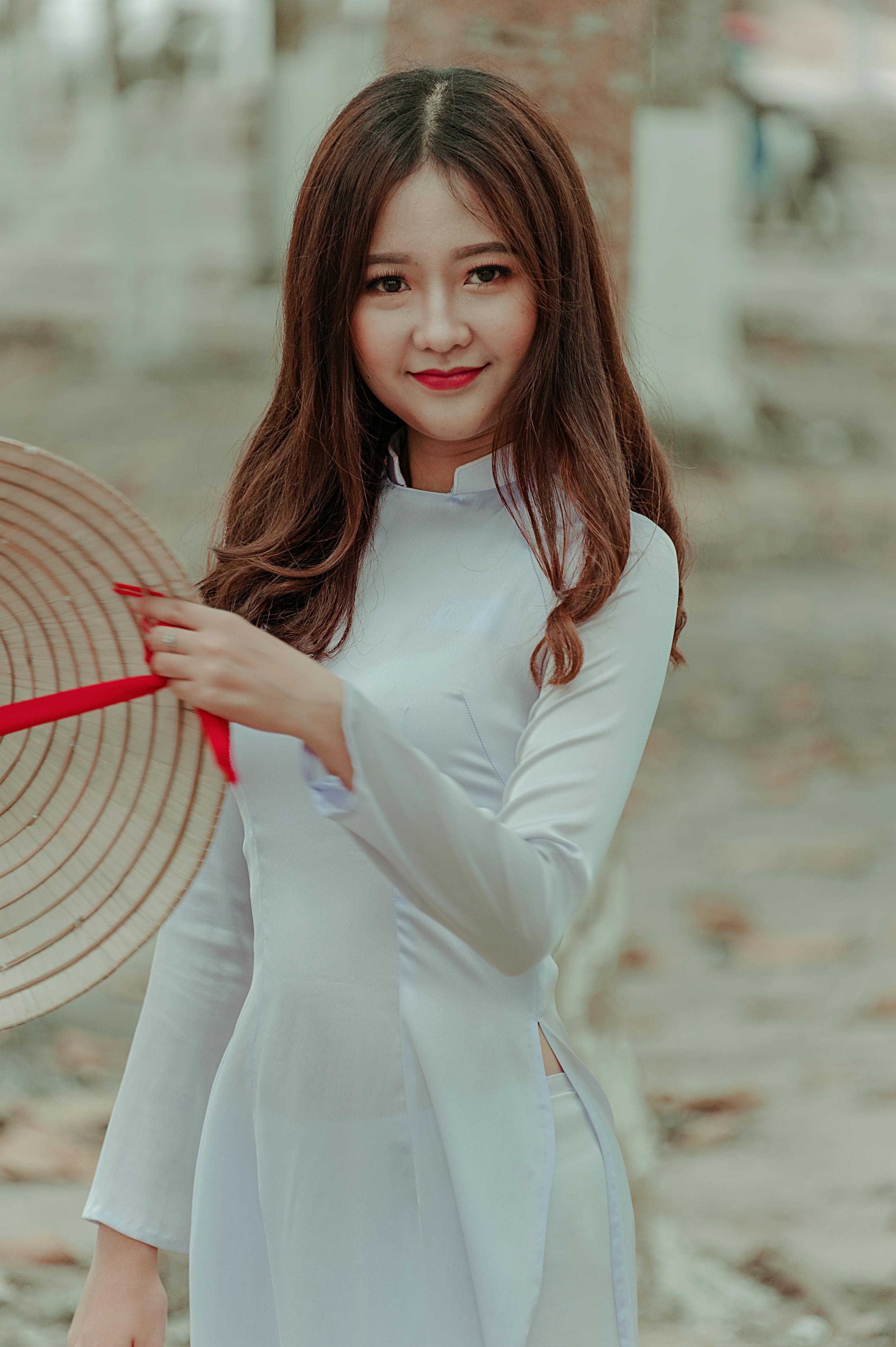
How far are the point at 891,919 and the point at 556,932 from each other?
4232mm

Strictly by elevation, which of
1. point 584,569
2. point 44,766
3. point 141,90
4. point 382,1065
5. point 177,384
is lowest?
point 382,1065

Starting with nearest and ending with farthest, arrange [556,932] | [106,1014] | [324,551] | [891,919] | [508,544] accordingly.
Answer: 1. [556,932]
2. [508,544]
3. [324,551]
4. [106,1014]
5. [891,919]

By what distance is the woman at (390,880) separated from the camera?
1.37 meters

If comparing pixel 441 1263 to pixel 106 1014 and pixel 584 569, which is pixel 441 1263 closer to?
pixel 584 569

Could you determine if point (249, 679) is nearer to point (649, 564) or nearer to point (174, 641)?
point (174, 641)

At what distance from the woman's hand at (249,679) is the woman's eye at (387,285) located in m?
0.43

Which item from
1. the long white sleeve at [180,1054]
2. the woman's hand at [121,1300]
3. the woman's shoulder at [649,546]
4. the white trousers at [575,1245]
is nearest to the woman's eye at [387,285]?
the woman's shoulder at [649,546]

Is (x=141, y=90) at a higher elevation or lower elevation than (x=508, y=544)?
higher

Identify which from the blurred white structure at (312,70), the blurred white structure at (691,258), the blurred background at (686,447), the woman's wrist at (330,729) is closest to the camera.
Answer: the woman's wrist at (330,729)

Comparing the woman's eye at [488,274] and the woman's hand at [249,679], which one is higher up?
the woman's eye at [488,274]

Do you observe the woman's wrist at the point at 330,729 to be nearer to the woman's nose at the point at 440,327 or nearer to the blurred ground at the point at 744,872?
the woman's nose at the point at 440,327

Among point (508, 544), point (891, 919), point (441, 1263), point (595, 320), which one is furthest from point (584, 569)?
point (891, 919)

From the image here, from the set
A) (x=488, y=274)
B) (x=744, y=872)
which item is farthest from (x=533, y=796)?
(x=744, y=872)

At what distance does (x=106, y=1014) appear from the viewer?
13.9ft
